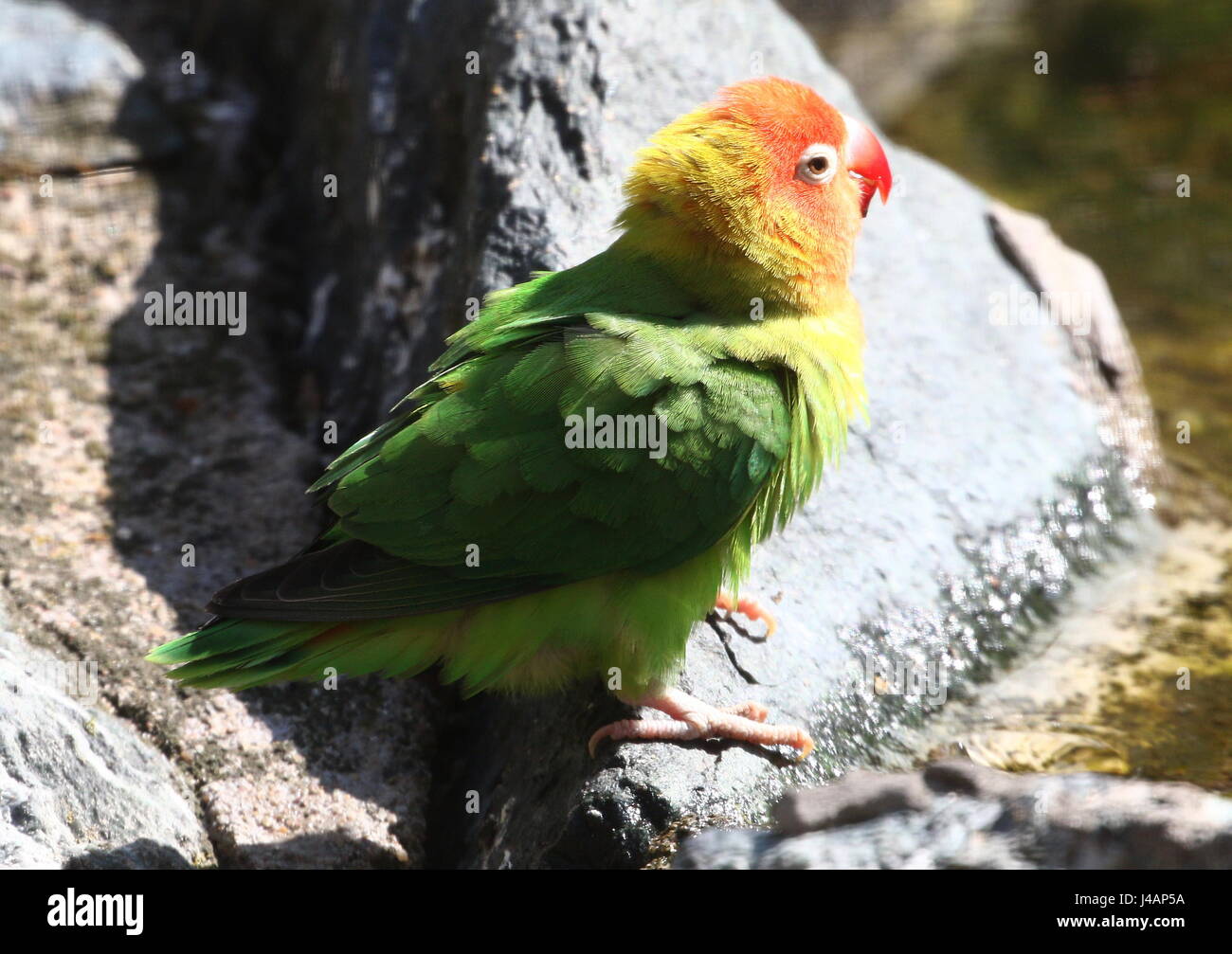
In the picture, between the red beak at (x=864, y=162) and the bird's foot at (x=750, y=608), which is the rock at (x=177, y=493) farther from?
the red beak at (x=864, y=162)

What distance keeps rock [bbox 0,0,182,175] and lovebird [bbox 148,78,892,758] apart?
3575 mm

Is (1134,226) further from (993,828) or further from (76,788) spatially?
(76,788)

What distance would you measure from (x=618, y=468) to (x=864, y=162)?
1353 mm

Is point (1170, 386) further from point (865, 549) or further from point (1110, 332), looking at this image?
point (865, 549)

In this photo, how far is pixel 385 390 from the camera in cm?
460

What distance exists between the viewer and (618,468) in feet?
10.3

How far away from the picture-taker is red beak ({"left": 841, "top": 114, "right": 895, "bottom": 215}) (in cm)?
367

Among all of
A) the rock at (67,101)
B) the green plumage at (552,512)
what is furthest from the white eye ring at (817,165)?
the rock at (67,101)

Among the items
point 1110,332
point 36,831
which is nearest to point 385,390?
point 36,831

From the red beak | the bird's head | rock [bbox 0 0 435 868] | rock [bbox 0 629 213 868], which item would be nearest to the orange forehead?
the bird's head

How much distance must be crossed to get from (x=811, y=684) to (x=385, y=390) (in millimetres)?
2069

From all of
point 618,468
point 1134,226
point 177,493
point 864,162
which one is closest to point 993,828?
point 618,468

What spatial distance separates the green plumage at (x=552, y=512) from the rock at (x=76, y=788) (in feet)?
1.09

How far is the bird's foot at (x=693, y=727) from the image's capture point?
319 centimetres
